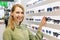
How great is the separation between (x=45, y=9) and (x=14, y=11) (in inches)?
20.8

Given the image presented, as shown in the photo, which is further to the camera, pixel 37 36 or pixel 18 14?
pixel 37 36

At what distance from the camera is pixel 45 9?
2.36 meters

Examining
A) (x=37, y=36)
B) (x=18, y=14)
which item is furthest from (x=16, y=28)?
(x=37, y=36)

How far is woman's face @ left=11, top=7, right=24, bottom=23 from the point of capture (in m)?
1.97

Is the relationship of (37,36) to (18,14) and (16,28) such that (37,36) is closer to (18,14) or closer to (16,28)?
(16,28)

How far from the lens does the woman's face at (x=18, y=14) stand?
6.46ft

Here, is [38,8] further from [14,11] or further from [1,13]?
[1,13]

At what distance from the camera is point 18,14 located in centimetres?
197

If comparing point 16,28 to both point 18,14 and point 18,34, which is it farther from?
point 18,14

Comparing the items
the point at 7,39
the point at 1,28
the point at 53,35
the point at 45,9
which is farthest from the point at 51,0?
the point at 1,28

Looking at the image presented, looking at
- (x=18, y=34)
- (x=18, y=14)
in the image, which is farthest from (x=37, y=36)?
(x=18, y=14)

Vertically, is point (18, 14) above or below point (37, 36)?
above

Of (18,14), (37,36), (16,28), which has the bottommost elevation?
(37,36)

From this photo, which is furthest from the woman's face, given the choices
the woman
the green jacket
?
the green jacket
